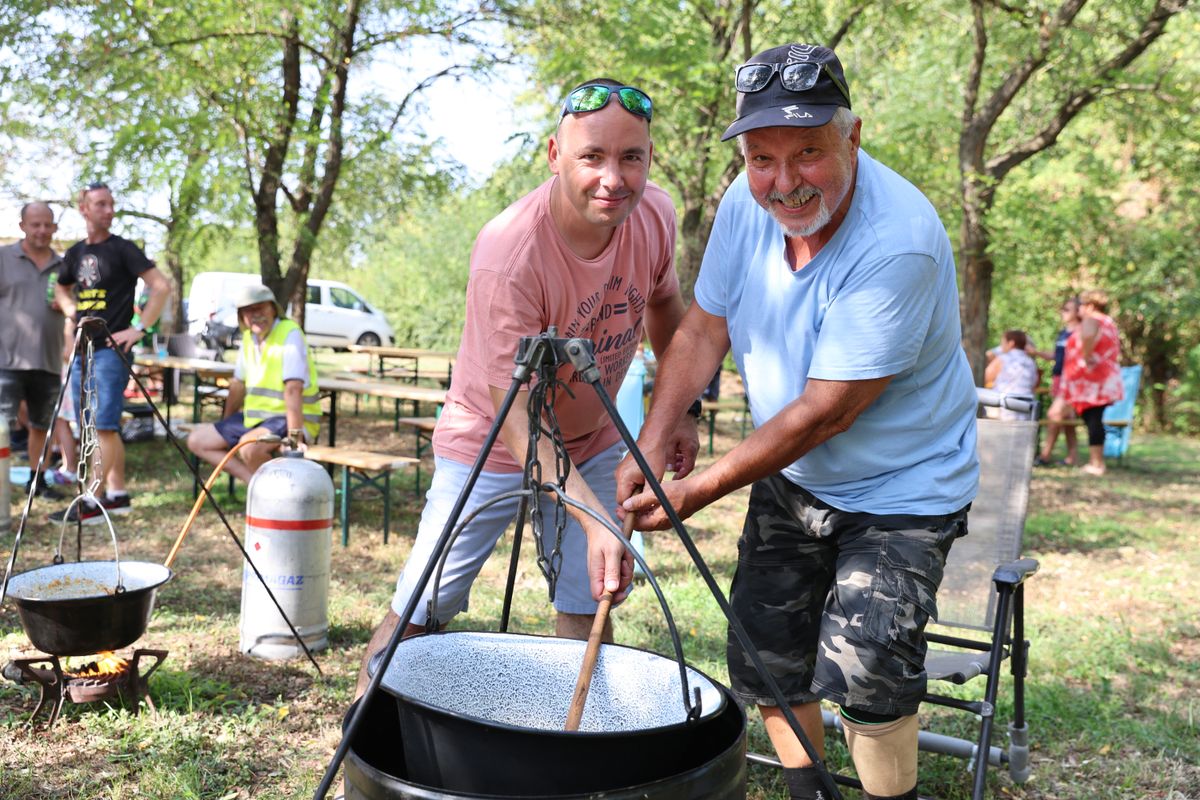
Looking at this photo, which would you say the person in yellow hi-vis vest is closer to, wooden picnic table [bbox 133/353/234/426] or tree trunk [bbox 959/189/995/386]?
wooden picnic table [bbox 133/353/234/426]

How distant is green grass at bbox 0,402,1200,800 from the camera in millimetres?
3057

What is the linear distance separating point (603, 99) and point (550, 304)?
49cm

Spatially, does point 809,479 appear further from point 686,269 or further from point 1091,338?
point 1091,338

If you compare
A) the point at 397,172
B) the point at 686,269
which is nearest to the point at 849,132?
the point at 686,269

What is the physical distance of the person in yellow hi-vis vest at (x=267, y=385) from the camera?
5.70 metres

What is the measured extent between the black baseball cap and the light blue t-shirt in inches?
8.8

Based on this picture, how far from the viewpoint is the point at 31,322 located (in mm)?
6578

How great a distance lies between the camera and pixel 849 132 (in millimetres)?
2105

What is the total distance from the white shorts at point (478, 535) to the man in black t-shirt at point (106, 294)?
3.81 m

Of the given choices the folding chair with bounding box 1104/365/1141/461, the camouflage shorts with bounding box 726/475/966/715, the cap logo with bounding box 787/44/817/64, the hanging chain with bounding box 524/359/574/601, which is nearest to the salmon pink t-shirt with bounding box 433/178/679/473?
the hanging chain with bounding box 524/359/574/601

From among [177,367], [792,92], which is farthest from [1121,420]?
[792,92]

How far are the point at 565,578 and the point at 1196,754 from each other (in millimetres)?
2236

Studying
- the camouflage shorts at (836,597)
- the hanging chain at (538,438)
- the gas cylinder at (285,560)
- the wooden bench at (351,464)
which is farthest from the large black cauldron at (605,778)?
the wooden bench at (351,464)

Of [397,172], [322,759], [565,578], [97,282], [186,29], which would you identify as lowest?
[322,759]
